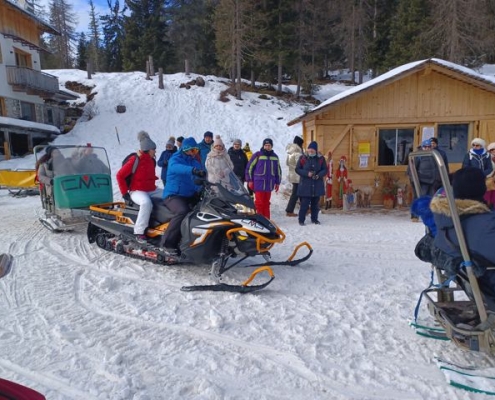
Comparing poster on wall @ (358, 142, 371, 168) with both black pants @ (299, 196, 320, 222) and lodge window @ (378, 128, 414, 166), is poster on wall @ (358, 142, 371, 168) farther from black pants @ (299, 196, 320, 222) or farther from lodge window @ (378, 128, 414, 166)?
black pants @ (299, 196, 320, 222)

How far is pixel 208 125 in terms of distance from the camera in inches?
958

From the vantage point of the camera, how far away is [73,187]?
7.46 m

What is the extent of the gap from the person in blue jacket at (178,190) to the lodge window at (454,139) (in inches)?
308

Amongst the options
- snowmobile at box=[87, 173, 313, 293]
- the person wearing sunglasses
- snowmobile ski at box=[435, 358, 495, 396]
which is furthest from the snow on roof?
snowmobile ski at box=[435, 358, 495, 396]

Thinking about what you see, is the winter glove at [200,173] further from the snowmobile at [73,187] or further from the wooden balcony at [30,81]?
the wooden balcony at [30,81]

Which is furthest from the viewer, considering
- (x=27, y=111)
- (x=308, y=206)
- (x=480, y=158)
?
(x=27, y=111)

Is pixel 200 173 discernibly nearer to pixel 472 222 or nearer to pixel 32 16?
pixel 472 222

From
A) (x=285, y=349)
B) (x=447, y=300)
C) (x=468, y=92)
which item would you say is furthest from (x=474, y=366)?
(x=468, y=92)

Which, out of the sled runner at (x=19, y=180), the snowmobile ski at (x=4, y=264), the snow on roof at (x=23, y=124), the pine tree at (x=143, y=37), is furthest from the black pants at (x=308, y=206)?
the pine tree at (x=143, y=37)

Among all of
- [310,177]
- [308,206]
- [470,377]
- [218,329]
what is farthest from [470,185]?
[308,206]

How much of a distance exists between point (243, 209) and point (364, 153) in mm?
6588

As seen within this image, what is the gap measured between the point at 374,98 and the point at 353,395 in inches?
351

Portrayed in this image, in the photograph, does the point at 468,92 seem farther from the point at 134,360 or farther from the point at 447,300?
the point at 134,360

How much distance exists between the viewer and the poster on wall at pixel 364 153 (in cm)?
1030
